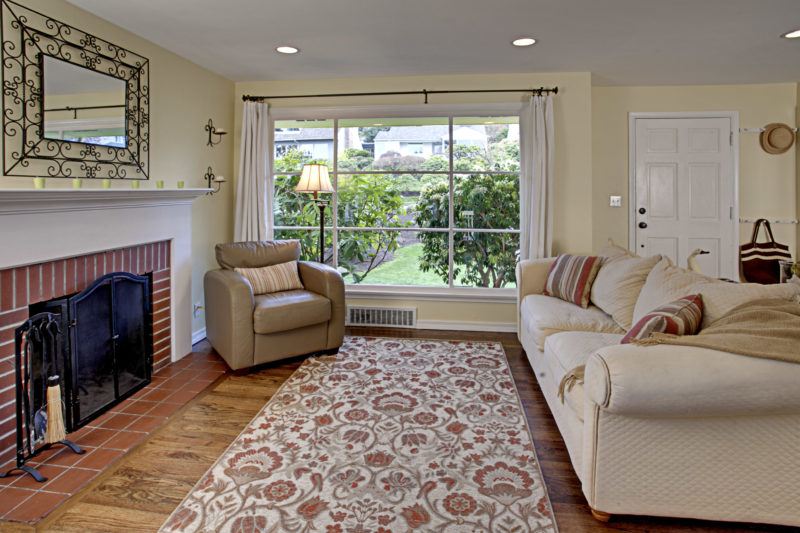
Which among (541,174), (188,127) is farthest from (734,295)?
(188,127)

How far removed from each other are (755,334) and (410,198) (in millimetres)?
3480

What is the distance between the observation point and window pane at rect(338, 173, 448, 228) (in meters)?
4.93

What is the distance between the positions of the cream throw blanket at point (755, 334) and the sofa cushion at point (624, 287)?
98cm

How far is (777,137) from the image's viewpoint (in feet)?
15.9

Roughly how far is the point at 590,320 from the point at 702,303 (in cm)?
98

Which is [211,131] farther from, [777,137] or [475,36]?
[777,137]

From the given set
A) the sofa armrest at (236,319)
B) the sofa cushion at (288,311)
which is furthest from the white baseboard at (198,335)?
the sofa cushion at (288,311)

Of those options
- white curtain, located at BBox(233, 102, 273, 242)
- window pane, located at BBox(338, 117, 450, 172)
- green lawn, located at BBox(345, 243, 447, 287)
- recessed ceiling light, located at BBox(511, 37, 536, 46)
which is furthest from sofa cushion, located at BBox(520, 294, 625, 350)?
white curtain, located at BBox(233, 102, 273, 242)

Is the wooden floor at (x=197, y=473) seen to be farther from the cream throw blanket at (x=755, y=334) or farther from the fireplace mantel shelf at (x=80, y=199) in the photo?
the fireplace mantel shelf at (x=80, y=199)

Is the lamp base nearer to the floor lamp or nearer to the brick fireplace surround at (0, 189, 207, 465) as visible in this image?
the floor lamp

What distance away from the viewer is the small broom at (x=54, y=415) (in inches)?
94.2

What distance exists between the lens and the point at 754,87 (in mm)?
4840

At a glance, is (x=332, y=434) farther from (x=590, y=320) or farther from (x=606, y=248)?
(x=606, y=248)

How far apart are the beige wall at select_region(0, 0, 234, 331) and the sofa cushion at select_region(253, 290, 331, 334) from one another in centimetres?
79
